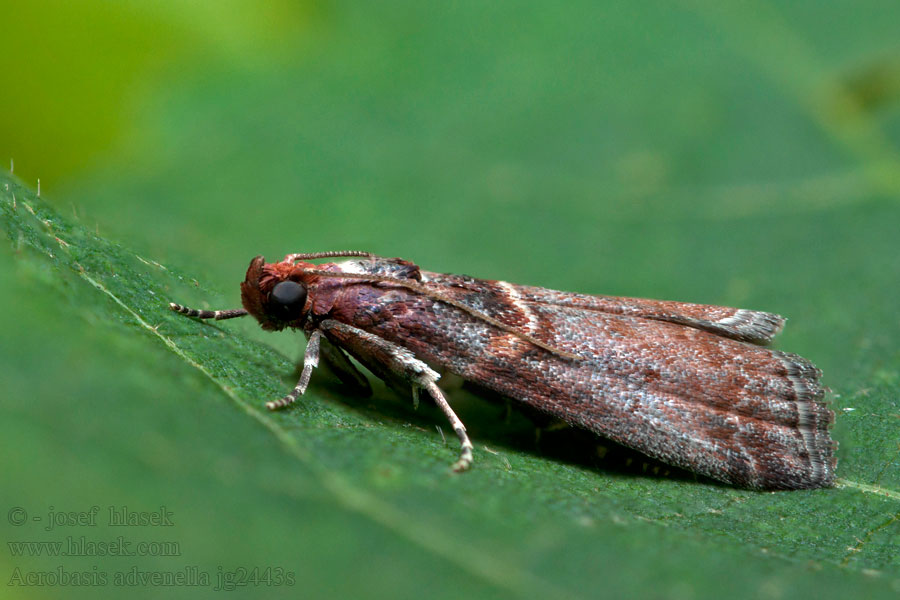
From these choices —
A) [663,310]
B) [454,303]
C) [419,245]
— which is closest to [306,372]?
[454,303]

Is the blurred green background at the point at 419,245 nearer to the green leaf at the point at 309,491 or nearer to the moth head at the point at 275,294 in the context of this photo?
the green leaf at the point at 309,491

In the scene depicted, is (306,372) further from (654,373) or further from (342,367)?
(654,373)

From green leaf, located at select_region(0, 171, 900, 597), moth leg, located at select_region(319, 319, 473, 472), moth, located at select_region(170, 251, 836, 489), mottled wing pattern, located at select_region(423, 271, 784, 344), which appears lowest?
green leaf, located at select_region(0, 171, 900, 597)

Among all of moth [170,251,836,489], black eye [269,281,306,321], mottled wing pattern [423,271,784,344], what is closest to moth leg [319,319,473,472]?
moth [170,251,836,489]

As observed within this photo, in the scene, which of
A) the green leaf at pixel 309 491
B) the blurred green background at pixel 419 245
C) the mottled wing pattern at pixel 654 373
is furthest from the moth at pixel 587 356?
the green leaf at pixel 309 491

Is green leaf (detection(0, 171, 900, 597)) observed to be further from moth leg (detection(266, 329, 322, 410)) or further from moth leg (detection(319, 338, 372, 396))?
moth leg (detection(319, 338, 372, 396))

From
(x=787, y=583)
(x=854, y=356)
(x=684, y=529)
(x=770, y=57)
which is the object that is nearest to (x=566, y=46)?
(x=770, y=57)

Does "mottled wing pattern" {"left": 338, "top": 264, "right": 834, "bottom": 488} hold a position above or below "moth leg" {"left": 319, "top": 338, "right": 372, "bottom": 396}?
above

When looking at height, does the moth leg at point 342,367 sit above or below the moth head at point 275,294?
below
